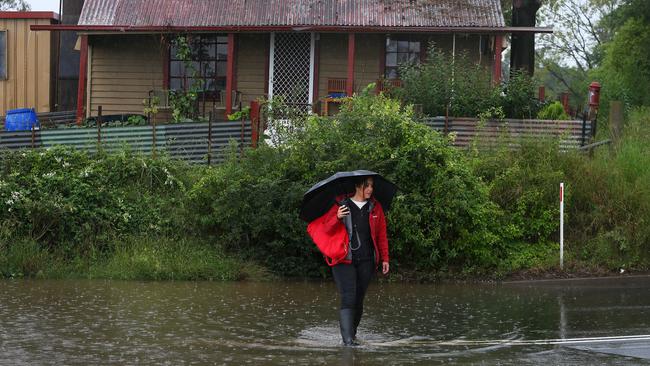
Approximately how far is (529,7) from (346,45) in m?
7.18

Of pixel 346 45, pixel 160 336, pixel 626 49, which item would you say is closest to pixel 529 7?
pixel 626 49

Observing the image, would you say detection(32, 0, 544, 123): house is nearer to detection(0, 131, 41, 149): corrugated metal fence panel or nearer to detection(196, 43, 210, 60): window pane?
detection(196, 43, 210, 60): window pane

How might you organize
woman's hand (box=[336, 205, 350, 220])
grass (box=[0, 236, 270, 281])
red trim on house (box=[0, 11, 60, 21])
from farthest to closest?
red trim on house (box=[0, 11, 60, 21]) → grass (box=[0, 236, 270, 281]) → woman's hand (box=[336, 205, 350, 220])

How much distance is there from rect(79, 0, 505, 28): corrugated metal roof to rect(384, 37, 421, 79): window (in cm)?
101

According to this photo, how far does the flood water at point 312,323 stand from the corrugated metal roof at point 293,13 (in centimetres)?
948

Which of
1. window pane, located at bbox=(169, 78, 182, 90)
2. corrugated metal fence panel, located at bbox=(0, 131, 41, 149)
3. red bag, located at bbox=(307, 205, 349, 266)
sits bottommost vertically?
red bag, located at bbox=(307, 205, 349, 266)

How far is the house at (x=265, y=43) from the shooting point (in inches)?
928

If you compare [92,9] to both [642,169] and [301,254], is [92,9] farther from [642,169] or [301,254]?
[642,169]

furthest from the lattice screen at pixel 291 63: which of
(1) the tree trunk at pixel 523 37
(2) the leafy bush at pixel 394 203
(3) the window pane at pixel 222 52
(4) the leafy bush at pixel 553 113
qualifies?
(2) the leafy bush at pixel 394 203

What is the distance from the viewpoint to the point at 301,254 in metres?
16.2

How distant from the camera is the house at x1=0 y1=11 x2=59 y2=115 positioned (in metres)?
26.0

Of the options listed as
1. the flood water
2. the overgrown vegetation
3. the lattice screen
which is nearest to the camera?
the flood water

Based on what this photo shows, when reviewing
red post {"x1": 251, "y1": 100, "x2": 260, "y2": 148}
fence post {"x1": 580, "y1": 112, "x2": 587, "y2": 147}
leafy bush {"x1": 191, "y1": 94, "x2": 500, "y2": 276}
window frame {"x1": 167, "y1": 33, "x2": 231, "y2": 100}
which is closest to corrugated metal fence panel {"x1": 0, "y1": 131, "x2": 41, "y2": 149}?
red post {"x1": 251, "y1": 100, "x2": 260, "y2": 148}

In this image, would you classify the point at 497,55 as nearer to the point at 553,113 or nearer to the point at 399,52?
the point at 399,52
